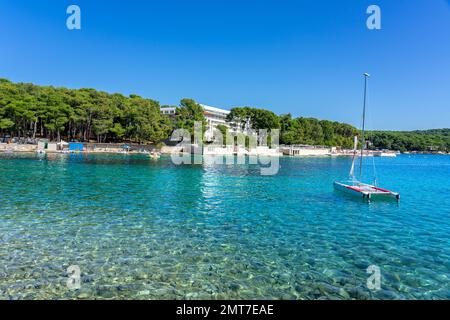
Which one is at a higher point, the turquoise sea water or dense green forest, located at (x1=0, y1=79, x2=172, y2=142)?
dense green forest, located at (x1=0, y1=79, x2=172, y2=142)

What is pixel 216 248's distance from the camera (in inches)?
519

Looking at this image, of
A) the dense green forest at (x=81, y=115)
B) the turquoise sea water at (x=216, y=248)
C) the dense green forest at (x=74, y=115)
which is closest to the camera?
the turquoise sea water at (x=216, y=248)

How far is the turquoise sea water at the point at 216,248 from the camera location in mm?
9500

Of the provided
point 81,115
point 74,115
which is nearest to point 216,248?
point 74,115

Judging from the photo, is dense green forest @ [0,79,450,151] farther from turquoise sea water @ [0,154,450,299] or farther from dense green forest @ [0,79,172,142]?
turquoise sea water @ [0,154,450,299]

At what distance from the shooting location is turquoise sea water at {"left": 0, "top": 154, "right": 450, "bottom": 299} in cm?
950

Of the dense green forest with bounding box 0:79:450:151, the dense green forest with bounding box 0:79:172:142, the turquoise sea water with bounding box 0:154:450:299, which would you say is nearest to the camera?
the turquoise sea water with bounding box 0:154:450:299

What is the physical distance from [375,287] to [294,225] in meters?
7.82

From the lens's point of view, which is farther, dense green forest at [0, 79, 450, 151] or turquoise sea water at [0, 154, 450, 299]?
dense green forest at [0, 79, 450, 151]

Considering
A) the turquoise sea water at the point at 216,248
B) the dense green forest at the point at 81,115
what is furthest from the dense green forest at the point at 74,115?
the turquoise sea water at the point at 216,248

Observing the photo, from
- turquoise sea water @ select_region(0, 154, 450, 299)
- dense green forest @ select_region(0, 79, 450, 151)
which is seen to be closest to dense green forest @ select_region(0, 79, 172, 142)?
dense green forest @ select_region(0, 79, 450, 151)

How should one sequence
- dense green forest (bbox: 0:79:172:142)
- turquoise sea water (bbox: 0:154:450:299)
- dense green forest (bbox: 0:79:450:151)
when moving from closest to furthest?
turquoise sea water (bbox: 0:154:450:299) < dense green forest (bbox: 0:79:172:142) < dense green forest (bbox: 0:79:450:151)

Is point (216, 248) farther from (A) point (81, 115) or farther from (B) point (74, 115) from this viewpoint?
(A) point (81, 115)

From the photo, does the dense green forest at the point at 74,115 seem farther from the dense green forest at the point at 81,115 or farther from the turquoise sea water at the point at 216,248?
the turquoise sea water at the point at 216,248
